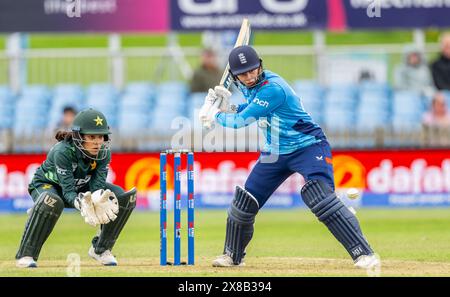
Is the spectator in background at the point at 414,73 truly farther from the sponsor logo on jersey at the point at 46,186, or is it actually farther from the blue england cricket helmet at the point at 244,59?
the sponsor logo on jersey at the point at 46,186

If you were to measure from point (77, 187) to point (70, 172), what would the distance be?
0.31 meters

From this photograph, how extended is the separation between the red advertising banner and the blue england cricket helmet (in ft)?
21.5

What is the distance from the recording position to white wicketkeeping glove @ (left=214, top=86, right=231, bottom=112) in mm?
9305

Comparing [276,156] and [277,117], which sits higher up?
[277,117]

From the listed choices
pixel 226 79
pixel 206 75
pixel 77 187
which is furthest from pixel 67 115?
pixel 226 79

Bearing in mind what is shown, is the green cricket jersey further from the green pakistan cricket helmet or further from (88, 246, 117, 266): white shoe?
(88, 246, 117, 266): white shoe

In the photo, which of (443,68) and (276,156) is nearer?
(276,156)

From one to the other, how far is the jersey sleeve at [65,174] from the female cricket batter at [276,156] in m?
1.28

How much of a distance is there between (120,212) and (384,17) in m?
7.97

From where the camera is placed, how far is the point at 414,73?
17.9 metres

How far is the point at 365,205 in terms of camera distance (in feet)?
51.9

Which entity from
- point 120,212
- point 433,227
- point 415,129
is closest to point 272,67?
point 415,129

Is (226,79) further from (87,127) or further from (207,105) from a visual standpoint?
(87,127)

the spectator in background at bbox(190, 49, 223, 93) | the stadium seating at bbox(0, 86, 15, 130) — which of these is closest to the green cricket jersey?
the stadium seating at bbox(0, 86, 15, 130)
